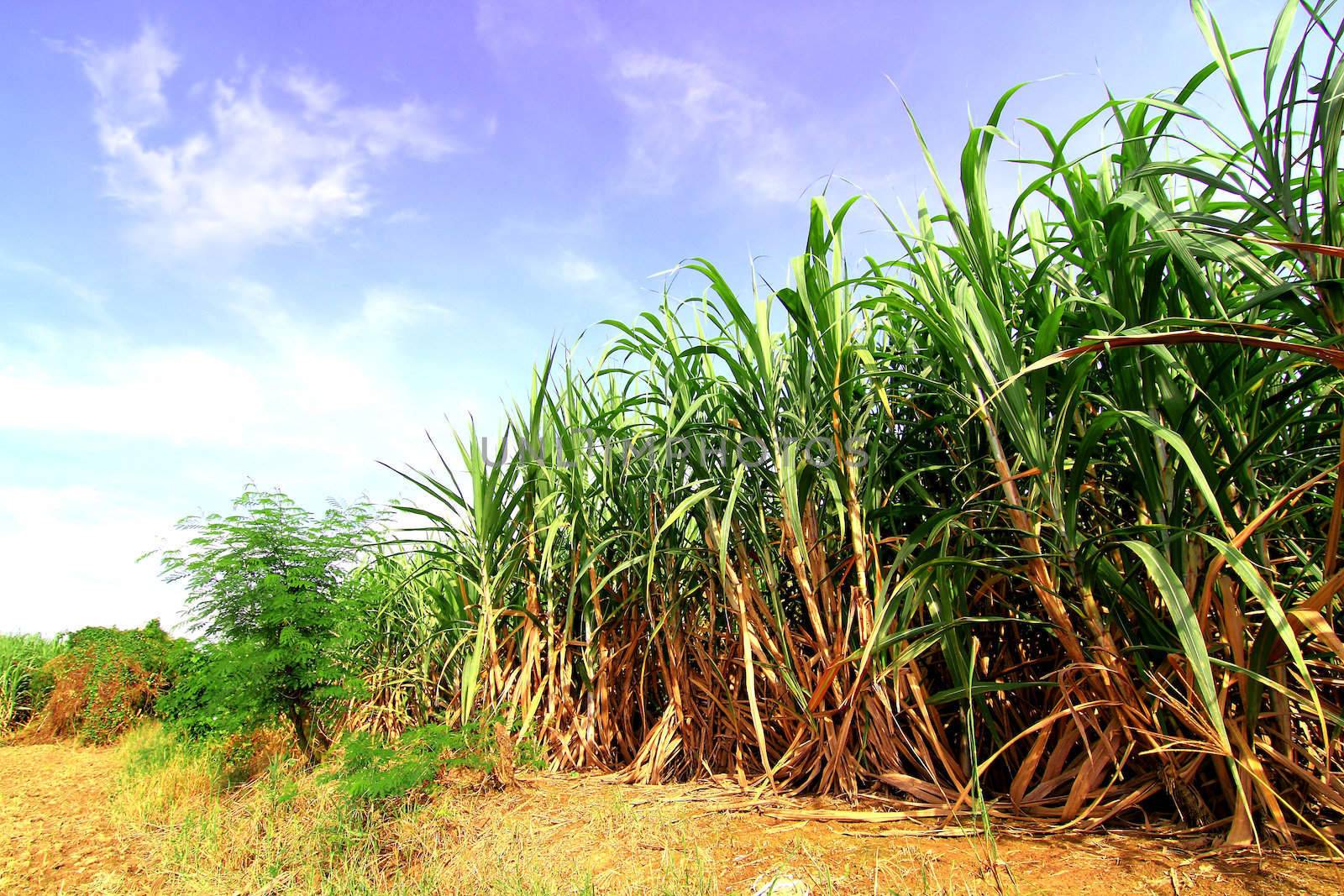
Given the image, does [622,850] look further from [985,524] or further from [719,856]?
[985,524]

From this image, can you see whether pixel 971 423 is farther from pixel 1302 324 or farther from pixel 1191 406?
pixel 1302 324

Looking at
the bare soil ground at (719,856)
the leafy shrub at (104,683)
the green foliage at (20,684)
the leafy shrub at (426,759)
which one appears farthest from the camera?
the green foliage at (20,684)

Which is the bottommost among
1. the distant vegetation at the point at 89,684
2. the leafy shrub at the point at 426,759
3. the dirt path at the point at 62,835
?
the dirt path at the point at 62,835

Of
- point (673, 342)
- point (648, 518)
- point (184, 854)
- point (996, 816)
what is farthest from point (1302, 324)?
point (184, 854)

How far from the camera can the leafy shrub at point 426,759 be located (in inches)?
124

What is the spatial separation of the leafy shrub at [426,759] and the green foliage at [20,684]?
8.36 m

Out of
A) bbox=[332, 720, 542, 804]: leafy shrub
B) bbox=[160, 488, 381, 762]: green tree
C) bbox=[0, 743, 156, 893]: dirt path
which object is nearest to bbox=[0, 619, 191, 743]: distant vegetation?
bbox=[0, 743, 156, 893]: dirt path

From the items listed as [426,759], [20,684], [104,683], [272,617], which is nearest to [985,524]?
[426,759]

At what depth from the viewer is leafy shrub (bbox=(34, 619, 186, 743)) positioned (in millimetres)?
8070

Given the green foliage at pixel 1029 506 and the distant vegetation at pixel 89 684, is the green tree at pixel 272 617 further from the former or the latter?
the distant vegetation at pixel 89 684

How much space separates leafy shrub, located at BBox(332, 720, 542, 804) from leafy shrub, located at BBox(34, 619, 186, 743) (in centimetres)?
596

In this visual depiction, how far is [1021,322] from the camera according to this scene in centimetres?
217

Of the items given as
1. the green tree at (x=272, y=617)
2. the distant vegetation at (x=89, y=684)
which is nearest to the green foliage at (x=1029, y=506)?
the green tree at (x=272, y=617)

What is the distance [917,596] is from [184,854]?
11.0 feet
